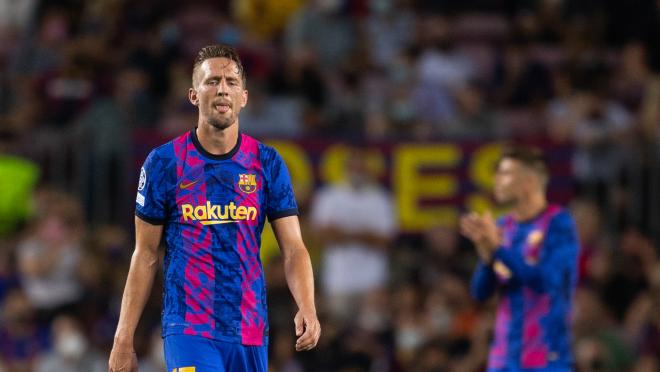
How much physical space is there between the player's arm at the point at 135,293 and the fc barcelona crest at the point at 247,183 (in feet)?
1.55

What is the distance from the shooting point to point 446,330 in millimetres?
12547

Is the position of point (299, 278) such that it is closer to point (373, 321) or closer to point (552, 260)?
point (552, 260)

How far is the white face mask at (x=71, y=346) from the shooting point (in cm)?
1259

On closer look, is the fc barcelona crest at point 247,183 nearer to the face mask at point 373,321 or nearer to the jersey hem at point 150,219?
the jersey hem at point 150,219

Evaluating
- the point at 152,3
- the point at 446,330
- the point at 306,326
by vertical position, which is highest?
the point at 152,3

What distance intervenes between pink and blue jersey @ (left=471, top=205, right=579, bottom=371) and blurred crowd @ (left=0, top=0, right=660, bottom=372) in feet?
9.27


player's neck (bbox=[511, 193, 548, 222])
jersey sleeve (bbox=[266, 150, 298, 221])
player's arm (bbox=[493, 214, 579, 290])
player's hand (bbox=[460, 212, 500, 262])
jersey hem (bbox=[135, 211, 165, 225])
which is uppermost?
jersey sleeve (bbox=[266, 150, 298, 221])

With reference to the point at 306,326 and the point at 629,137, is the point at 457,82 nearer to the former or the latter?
the point at 629,137

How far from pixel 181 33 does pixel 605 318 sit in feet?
23.5

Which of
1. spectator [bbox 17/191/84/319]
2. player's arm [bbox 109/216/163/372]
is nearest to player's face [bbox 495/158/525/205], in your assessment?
player's arm [bbox 109/216/163/372]

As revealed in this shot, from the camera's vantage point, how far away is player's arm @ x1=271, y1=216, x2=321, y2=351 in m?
6.13

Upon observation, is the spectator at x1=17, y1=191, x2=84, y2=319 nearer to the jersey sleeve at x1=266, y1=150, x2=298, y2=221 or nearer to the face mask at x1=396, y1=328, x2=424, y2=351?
the face mask at x1=396, y1=328, x2=424, y2=351

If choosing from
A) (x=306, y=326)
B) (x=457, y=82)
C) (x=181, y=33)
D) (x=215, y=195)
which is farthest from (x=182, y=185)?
(x=181, y=33)

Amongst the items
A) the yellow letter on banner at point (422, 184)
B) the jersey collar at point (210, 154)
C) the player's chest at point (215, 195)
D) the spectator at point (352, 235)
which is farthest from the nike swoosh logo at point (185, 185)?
the yellow letter on banner at point (422, 184)
